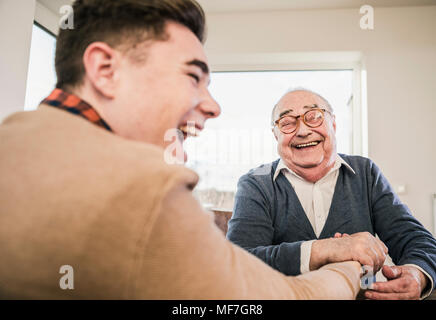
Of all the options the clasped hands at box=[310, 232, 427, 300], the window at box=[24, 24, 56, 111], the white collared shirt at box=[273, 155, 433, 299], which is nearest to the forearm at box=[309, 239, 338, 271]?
the clasped hands at box=[310, 232, 427, 300]

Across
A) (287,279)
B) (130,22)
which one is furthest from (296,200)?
(130,22)

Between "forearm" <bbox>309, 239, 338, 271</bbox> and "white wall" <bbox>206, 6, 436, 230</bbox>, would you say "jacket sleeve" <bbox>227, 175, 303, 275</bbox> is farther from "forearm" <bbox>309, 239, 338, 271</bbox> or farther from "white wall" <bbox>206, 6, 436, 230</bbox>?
"white wall" <bbox>206, 6, 436, 230</bbox>

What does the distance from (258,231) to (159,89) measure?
80 centimetres

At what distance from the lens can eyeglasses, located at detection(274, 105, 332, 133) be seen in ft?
4.94

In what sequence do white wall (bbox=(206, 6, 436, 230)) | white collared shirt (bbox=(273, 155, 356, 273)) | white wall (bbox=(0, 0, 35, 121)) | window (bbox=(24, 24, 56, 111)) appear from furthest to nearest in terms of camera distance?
white wall (bbox=(206, 6, 436, 230)), window (bbox=(24, 24, 56, 111)), white wall (bbox=(0, 0, 35, 121)), white collared shirt (bbox=(273, 155, 356, 273))

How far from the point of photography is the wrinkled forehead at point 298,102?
1.51 m

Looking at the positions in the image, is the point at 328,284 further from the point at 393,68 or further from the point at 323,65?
the point at 323,65

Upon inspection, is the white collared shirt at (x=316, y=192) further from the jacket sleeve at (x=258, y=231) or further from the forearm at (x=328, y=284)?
the forearm at (x=328, y=284)

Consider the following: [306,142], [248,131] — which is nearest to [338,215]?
[306,142]

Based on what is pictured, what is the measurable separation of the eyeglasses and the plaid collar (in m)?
1.06

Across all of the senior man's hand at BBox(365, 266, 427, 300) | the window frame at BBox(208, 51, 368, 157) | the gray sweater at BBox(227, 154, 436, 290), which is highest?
the window frame at BBox(208, 51, 368, 157)

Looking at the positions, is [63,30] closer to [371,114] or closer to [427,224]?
[371,114]

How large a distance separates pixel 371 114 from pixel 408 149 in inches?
18.6
